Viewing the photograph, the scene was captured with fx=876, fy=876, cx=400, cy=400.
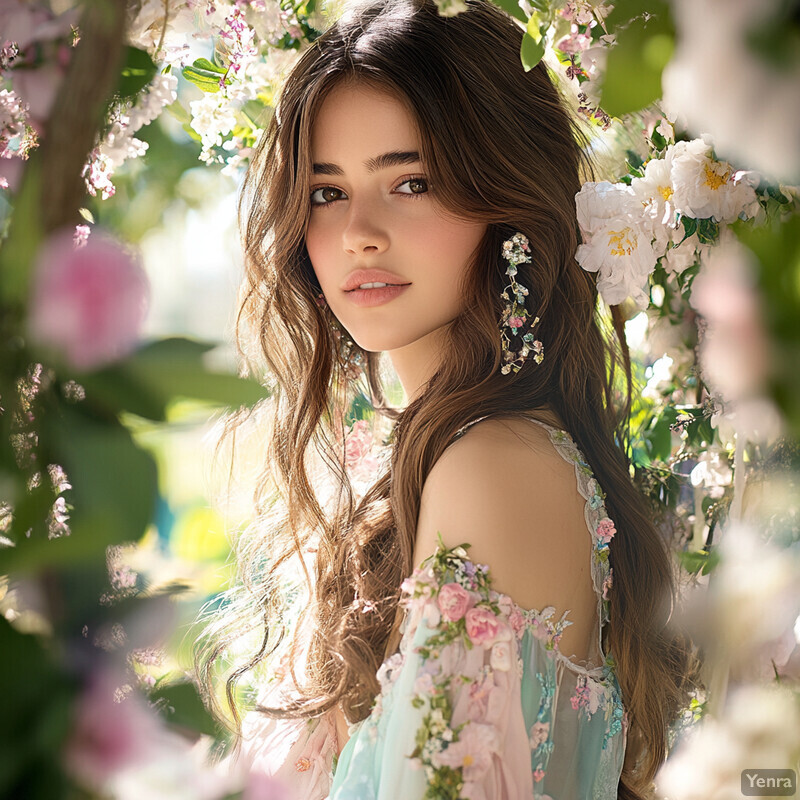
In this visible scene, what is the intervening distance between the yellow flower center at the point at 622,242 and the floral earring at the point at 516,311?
0.16 meters

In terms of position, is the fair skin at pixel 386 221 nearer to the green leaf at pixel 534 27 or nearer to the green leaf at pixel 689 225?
the green leaf at pixel 689 225

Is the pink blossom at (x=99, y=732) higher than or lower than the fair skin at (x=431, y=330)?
lower

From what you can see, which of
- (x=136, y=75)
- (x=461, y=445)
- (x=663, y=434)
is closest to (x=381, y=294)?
(x=461, y=445)

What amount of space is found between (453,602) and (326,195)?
84 centimetres

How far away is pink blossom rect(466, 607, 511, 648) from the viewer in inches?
48.4

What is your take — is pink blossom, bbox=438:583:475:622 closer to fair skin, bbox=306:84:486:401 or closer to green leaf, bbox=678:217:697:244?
fair skin, bbox=306:84:486:401

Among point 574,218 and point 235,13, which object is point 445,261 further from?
point 235,13

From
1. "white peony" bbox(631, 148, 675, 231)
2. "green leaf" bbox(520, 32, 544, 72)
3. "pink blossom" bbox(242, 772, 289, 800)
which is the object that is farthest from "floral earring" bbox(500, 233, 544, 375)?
"pink blossom" bbox(242, 772, 289, 800)

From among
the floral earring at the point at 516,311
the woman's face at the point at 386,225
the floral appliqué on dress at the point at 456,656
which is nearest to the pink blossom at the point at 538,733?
the floral appliqué on dress at the point at 456,656

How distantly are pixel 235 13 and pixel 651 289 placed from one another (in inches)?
39.9

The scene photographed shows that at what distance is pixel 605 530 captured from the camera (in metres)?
1.46

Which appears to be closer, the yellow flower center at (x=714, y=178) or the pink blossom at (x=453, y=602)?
the pink blossom at (x=453, y=602)

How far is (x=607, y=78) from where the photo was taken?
0.46 m

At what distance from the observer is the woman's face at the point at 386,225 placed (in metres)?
1.56
